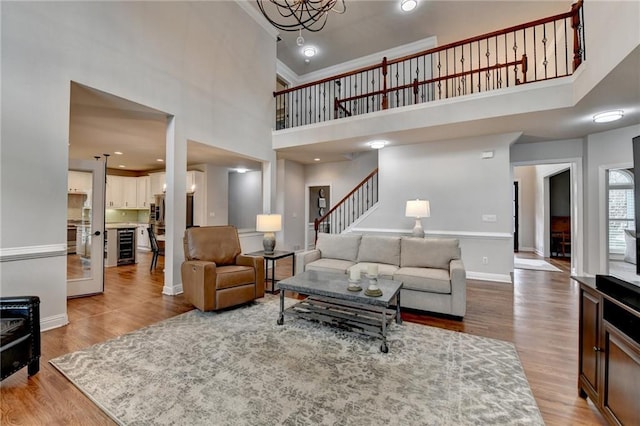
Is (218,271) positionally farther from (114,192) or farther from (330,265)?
(114,192)

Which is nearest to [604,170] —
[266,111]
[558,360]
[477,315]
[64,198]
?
[477,315]

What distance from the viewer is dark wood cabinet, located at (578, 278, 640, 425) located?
1263 millimetres

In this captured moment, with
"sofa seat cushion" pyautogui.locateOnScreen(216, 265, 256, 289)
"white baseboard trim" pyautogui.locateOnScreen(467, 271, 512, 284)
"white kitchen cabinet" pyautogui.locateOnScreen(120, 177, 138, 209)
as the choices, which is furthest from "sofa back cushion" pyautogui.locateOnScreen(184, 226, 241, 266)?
"white kitchen cabinet" pyautogui.locateOnScreen(120, 177, 138, 209)

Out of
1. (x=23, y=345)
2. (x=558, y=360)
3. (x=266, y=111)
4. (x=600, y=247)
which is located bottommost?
(x=558, y=360)

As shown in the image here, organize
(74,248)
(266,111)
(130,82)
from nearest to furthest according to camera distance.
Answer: (130,82), (74,248), (266,111)

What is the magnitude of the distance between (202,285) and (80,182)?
9.45ft

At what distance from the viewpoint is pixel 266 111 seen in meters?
5.90

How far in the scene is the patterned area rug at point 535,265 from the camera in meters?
5.88

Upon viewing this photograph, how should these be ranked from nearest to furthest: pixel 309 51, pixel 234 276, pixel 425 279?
pixel 425 279, pixel 234 276, pixel 309 51

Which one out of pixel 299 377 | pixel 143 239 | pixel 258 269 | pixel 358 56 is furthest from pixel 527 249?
pixel 143 239

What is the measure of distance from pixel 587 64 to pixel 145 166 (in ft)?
31.9

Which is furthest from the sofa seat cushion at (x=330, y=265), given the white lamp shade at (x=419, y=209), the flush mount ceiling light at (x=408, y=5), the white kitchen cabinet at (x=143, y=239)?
the white kitchen cabinet at (x=143, y=239)

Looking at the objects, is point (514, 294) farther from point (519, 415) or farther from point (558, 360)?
point (519, 415)

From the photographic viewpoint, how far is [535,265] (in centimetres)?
625
